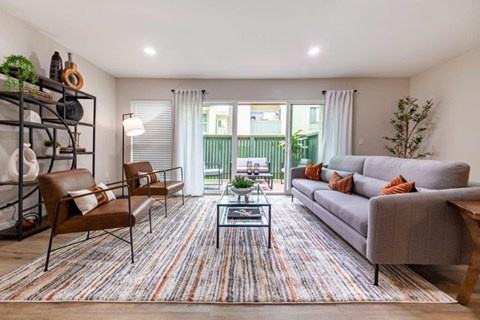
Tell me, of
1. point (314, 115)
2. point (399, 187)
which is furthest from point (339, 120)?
point (399, 187)

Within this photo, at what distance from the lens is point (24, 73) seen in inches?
92.7

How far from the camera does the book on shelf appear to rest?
247cm

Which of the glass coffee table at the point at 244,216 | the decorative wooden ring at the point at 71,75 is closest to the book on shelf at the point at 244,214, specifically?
the glass coffee table at the point at 244,216

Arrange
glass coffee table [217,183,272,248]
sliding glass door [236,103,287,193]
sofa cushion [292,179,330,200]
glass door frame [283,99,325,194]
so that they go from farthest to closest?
sliding glass door [236,103,287,193]
glass door frame [283,99,325,194]
sofa cushion [292,179,330,200]
glass coffee table [217,183,272,248]

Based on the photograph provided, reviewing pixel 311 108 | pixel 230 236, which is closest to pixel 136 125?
pixel 230 236

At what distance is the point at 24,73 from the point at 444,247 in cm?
410

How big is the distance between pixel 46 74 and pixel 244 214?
3.30 meters

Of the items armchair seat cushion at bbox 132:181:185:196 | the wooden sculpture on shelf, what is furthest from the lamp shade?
armchair seat cushion at bbox 132:181:185:196

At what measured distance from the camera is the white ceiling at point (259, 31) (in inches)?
92.0

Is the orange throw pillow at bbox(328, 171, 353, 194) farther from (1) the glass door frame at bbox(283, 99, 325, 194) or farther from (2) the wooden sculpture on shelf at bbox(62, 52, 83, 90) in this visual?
(2) the wooden sculpture on shelf at bbox(62, 52, 83, 90)

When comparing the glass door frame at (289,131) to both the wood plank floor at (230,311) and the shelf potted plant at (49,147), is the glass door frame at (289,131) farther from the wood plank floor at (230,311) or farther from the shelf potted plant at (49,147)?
the shelf potted plant at (49,147)

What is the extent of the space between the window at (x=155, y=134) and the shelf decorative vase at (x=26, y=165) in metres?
2.31

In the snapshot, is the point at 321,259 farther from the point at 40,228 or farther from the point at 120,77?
the point at 120,77

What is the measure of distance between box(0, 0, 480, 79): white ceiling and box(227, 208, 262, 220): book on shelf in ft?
7.20
